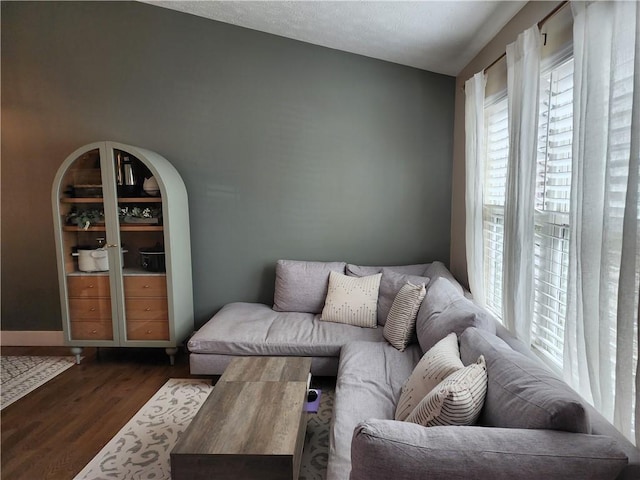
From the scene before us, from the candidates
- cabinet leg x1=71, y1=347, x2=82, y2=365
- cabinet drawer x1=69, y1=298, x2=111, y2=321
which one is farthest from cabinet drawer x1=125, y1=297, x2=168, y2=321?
cabinet leg x1=71, y1=347, x2=82, y2=365

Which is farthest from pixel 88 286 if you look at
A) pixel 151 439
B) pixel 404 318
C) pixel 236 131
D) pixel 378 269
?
pixel 404 318

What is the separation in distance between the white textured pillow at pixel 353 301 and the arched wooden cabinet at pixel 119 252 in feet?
4.08

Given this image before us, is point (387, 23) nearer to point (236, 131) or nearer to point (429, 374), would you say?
point (236, 131)

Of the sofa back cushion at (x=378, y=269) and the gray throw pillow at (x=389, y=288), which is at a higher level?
the sofa back cushion at (x=378, y=269)

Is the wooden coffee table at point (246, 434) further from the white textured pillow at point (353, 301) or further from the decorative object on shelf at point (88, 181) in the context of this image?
the decorative object on shelf at point (88, 181)

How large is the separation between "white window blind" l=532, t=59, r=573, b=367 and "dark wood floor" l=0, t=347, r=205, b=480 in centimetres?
241

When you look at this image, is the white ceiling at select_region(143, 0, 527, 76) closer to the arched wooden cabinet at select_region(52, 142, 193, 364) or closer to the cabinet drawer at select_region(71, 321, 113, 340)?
the arched wooden cabinet at select_region(52, 142, 193, 364)

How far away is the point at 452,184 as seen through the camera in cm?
Result: 341

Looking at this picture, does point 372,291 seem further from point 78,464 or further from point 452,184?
point 78,464

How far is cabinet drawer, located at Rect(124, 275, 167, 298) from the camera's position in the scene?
3.11 m

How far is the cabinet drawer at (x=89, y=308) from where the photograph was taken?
314 centimetres

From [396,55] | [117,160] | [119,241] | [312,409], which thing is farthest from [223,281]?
[396,55]

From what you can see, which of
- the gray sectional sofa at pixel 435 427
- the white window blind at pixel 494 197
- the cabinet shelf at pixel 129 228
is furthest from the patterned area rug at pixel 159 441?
the white window blind at pixel 494 197

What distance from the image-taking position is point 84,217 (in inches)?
122
